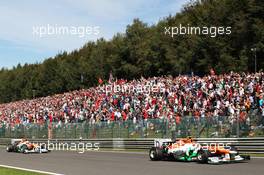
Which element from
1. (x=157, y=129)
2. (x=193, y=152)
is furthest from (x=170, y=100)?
(x=193, y=152)

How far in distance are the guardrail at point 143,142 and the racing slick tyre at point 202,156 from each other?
4.46m

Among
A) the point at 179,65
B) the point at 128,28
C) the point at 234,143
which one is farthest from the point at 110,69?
the point at 234,143

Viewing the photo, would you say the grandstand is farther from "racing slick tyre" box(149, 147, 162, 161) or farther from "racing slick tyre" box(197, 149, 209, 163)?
"racing slick tyre" box(197, 149, 209, 163)

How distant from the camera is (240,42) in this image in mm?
44656

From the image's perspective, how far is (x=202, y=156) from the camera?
55.6 ft

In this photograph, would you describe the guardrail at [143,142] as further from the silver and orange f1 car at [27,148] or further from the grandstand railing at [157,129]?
the silver and orange f1 car at [27,148]

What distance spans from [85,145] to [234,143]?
44.6 feet

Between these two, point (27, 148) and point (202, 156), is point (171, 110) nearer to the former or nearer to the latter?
point (27, 148)

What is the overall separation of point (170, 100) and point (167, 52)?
24.3 m

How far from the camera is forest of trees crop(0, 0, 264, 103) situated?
4366cm

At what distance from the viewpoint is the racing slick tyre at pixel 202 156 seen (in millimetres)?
16822

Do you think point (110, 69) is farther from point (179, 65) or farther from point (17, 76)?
point (17, 76)

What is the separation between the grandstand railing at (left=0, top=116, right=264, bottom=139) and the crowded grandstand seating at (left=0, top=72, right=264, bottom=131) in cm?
27

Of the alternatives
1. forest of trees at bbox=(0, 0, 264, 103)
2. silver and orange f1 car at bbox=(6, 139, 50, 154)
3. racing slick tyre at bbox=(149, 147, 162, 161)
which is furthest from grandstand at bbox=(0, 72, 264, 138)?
forest of trees at bbox=(0, 0, 264, 103)
